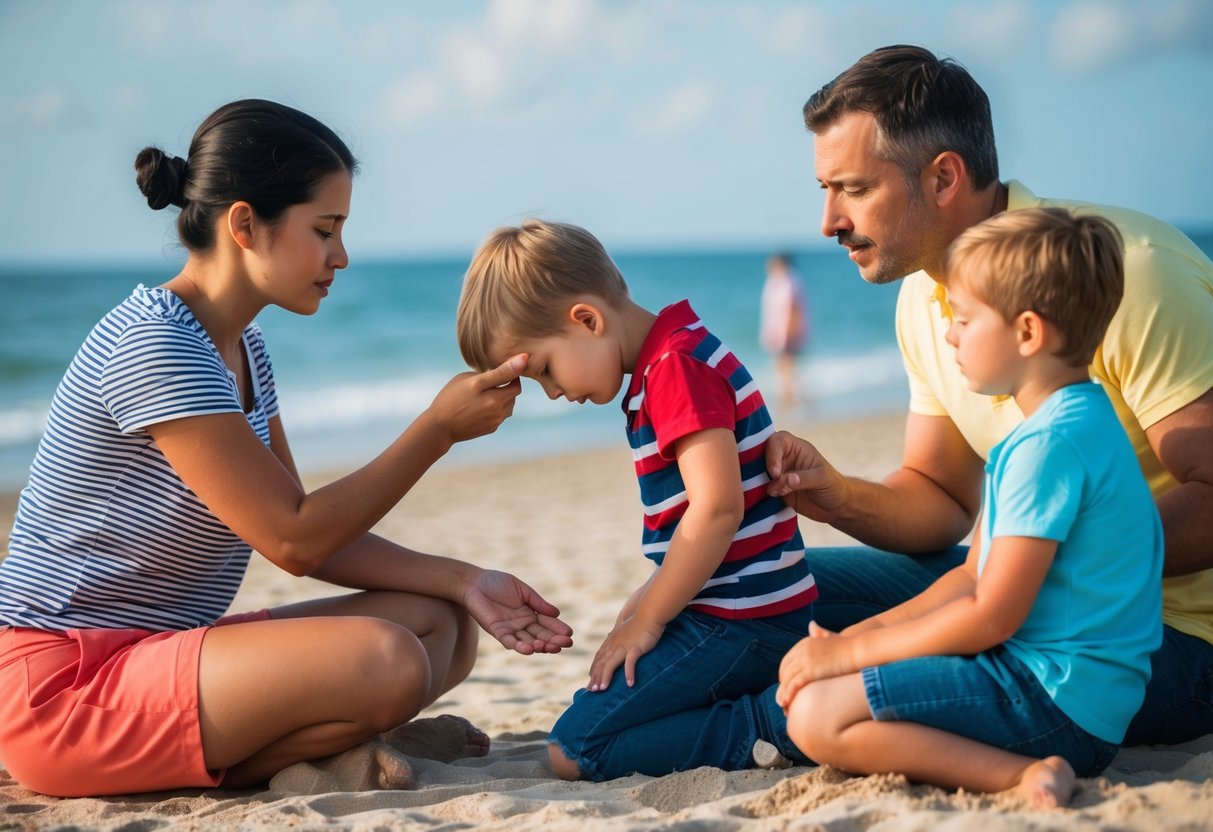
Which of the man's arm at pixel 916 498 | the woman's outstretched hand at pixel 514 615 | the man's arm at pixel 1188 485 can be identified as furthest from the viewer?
the man's arm at pixel 916 498

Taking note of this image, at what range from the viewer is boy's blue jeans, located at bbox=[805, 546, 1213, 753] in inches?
109

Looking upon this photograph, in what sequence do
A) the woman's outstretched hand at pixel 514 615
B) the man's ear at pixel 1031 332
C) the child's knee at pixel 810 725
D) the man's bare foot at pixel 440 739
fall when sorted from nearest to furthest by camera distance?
the man's ear at pixel 1031 332 < the child's knee at pixel 810 725 < the woman's outstretched hand at pixel 514 615 < the man's bare foot at pixel 440 739

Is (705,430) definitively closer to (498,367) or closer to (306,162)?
(498,367)

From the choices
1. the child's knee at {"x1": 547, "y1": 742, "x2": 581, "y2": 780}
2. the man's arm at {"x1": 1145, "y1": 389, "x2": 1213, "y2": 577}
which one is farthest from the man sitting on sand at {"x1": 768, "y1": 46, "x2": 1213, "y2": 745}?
the child's knee at {"x1": 547, "y1": 742, "x2": 581, "y2": 780}

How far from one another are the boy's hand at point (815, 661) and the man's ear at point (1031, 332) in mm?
710

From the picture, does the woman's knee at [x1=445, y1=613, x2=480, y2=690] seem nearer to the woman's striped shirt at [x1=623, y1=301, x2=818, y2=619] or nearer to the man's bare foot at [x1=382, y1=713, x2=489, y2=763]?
the man's bare foot at [x1=382, y1=713, x2=489, y2=763]

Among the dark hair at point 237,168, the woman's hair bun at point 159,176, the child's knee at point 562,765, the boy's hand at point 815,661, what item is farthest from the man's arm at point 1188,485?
the woman's hair bun at point 159,176

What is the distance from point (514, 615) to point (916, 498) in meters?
1.23

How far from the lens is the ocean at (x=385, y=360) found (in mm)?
13352

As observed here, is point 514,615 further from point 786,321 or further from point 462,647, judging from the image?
point 786,321

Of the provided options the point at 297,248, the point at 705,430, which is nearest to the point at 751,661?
the point at 705,430

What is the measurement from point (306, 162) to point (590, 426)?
11.0m

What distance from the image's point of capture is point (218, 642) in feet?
9.00

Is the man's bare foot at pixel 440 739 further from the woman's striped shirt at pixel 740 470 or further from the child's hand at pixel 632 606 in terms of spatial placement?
the woman's striped shirt at pixel 740 470
